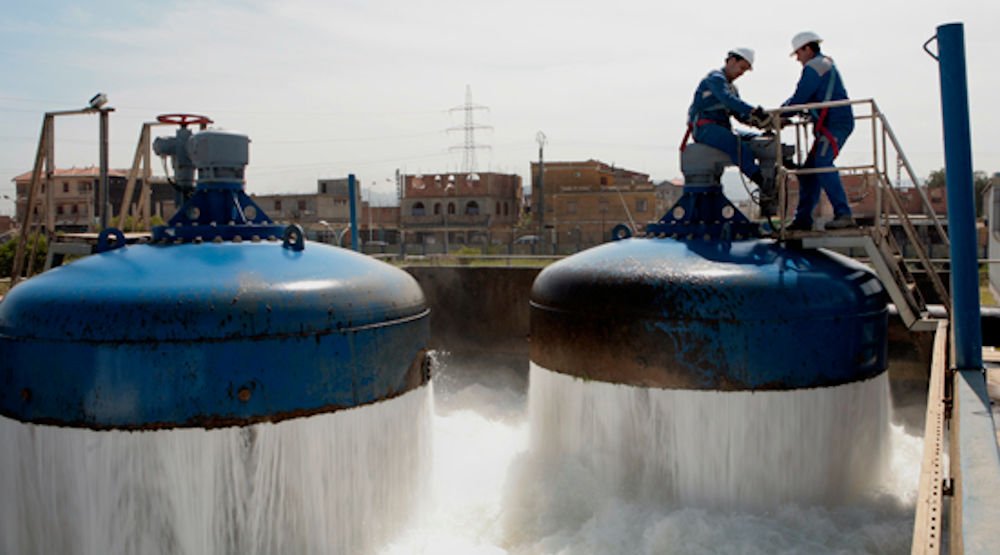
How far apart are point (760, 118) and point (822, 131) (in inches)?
23.4

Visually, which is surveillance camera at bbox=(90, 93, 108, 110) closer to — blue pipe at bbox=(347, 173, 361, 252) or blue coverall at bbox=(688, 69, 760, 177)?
blue pipe at bbox=(347, 173, 361, 252)

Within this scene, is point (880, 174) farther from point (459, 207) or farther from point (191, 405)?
point (459, 207)

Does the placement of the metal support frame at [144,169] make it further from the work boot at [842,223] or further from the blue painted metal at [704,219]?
the work boot at [842,223]

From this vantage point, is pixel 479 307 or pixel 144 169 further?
pixel 479 307

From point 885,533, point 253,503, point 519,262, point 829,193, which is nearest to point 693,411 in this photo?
point 885,533

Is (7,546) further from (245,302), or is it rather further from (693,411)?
(693,411)

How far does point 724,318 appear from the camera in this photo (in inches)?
310

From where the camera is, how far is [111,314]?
21.6 feet

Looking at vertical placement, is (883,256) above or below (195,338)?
above

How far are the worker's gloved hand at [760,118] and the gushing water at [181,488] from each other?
4.76 m

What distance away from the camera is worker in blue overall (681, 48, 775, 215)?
29.7ft

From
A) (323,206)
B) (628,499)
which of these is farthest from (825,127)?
(323,206)

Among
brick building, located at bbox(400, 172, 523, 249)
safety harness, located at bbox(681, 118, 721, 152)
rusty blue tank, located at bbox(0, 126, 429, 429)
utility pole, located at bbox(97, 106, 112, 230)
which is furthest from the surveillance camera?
brick building, located at bbox(400, 172, 523, 249)

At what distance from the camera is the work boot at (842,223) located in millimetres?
8624
